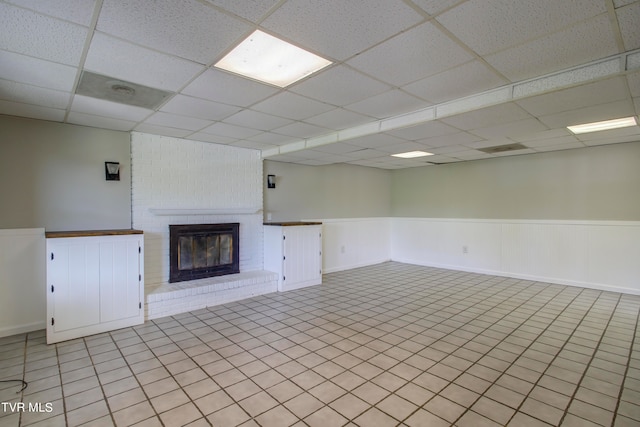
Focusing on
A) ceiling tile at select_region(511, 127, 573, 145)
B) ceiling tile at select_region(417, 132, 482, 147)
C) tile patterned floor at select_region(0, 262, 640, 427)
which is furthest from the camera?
ceiling tile at select_region(417, 132, 482, 147)

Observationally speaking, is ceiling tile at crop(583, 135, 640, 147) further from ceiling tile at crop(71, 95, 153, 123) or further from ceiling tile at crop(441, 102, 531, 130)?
ceiling tile at crop(71, 95, 153, 123)

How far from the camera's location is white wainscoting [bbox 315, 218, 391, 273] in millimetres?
6895

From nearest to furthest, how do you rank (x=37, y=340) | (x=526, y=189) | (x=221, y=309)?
(x=37, y=340), (x=221, y=309), (x=526, y=189)

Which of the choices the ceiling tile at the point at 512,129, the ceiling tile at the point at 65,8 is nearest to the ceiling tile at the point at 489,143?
the ceiling tile at the point at 512,129

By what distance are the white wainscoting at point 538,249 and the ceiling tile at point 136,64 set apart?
20.9ft

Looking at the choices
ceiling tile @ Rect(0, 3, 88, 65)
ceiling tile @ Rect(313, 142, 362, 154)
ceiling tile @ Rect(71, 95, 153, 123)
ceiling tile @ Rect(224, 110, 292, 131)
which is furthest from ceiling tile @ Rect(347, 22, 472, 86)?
ceiling tile @ Rect(71, 95, 153, 123)

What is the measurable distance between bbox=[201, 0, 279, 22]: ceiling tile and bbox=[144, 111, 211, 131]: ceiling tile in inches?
84.1

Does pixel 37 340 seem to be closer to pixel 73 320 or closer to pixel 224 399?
pixel 73 320

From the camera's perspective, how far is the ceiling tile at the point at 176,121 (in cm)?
354

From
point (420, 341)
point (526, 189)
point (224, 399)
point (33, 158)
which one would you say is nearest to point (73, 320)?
point (33, 158)

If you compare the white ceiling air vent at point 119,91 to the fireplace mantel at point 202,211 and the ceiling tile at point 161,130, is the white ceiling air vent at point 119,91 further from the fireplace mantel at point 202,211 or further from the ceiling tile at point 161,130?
the fireplace mantel at point 202,211

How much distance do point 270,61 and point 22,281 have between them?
3921mm

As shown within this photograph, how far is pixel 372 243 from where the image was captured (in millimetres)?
7902

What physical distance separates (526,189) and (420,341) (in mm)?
4437
